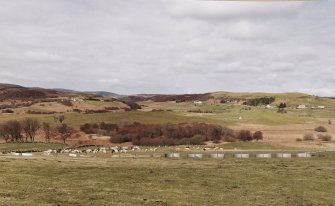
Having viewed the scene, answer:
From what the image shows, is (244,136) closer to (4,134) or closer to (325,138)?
(325,138)

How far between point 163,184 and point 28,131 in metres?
86.5

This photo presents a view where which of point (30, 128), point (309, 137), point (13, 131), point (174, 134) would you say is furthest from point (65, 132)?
point (309, 137)

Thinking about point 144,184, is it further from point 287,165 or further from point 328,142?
point 328,142

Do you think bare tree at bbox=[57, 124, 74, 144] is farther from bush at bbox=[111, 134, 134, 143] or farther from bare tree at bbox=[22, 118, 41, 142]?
bush at bbox=[111, 134, 134, 143]

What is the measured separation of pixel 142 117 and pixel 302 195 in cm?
11928

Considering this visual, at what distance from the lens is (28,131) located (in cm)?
11569

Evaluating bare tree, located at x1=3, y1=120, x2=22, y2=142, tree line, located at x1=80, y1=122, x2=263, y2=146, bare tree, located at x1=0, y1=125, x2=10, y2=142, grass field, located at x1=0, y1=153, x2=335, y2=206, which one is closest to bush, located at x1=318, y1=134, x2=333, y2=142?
tree line, located at x1=80, y1=122, x2=263, y2=146

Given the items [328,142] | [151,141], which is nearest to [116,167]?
[151,141]

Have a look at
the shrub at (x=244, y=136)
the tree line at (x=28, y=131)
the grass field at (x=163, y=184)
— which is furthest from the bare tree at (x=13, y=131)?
the grass field at (x=163, y=184)

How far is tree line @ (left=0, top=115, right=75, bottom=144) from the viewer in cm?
11344

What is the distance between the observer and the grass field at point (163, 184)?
29594 mm

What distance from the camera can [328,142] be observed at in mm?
108188

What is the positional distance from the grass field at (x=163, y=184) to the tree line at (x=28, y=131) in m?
66.0

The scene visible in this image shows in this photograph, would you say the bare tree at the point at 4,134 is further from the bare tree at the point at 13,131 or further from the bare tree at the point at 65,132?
the bare tree at the point at 65,132
